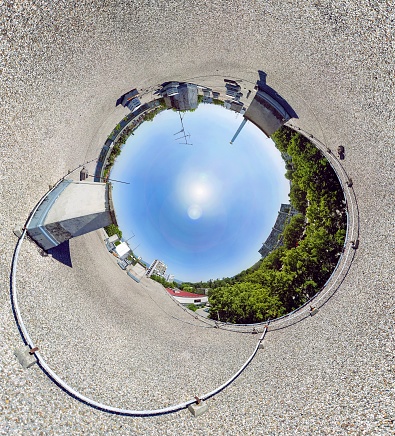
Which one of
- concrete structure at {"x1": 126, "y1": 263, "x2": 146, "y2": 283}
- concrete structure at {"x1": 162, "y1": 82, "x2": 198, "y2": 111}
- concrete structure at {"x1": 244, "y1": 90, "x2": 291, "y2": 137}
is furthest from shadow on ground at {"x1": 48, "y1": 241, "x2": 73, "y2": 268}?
concrete structure at {"x1": 244, "y1": 90, "x2": 291, "y2": 137}

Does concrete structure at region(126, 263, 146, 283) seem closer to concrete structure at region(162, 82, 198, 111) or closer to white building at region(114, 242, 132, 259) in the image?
white building at region(114, 242, 132, 259)

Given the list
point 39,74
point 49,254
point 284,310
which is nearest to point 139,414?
point 49,254

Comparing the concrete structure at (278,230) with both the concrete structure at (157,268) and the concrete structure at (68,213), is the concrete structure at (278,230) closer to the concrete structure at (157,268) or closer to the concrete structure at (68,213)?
the concrete structure at (157,268)

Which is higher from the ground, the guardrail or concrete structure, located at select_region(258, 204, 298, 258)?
concrete structure, located at select_region(258, 204, 298, 258)

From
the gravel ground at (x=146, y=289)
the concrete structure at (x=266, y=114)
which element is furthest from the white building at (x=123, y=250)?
the concrete structure at (x=266, y=114)

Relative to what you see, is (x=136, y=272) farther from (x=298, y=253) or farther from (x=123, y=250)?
(x=298, y=253)
